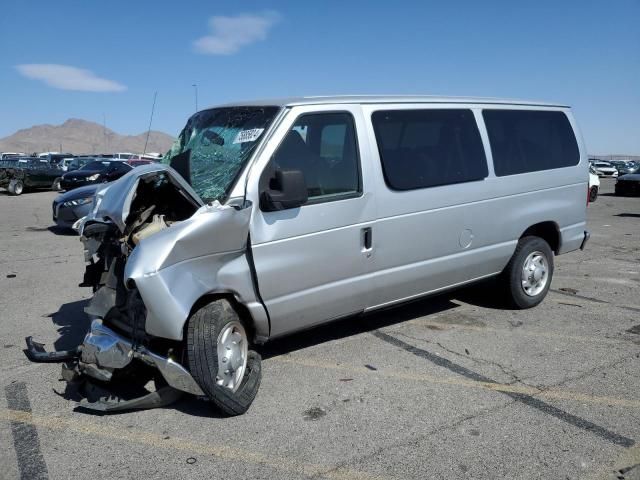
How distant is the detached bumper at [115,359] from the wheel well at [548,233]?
4043 mm

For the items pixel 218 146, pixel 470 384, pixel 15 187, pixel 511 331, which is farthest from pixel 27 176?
pixel 470 384

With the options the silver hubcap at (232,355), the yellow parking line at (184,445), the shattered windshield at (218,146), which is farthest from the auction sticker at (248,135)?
the yellow parking line at (184,445)

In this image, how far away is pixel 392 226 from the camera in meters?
4.75

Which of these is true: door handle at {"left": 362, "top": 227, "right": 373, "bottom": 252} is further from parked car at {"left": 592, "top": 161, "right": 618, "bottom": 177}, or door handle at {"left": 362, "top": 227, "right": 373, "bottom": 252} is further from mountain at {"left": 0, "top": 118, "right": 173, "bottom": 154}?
mountain at {"left": 0, "top": 118, "right": 173, "bottom": 154}

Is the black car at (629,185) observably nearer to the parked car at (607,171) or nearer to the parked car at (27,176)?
the parked car at (27,176)

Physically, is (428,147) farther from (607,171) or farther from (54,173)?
(607,171)

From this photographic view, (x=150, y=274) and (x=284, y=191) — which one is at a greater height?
(x=284, y=191)

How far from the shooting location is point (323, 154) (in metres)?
4.47

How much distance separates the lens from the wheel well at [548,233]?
20.3ft

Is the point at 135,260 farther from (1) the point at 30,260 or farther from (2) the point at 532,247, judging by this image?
(1) the point at 30,260

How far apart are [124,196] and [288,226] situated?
112 centimetres

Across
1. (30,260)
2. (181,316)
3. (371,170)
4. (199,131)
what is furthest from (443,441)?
(30,260)

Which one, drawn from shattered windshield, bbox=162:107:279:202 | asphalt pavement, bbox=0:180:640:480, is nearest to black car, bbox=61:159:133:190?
asphalt pavement, bbox=0:180:640:480

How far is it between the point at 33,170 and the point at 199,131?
73.3ft
